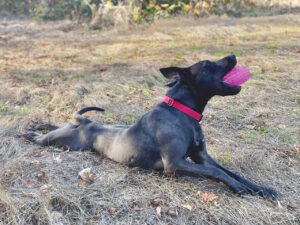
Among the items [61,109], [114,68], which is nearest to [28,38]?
[114,68]

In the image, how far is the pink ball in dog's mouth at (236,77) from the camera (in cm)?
391

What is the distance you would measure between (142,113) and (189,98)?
8.08ft

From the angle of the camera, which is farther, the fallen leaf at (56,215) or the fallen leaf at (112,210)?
the fallen leaf at (112,210)

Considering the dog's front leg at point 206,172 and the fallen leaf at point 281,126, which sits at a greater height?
the dog's front leg at point 206,172

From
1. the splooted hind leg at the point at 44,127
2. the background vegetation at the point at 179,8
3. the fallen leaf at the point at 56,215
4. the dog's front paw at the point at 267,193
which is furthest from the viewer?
the background vegetation at the point at 179,8

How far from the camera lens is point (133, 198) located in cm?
353

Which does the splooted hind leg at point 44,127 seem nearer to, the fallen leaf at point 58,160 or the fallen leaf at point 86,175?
the fallen leaf at point 58,160

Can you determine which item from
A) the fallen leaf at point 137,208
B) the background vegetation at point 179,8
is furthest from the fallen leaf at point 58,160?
the background vegetation at point 179,8

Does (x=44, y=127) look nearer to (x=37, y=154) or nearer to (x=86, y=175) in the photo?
(x=37, y=154)

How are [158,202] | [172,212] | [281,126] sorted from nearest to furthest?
[172,212]
[158,202]
[281,126]

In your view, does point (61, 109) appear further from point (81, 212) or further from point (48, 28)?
point (48, 28)

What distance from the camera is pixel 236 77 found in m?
3.98

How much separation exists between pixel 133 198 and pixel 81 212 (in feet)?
1.88

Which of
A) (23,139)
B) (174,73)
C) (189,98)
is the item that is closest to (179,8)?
(23,139)
